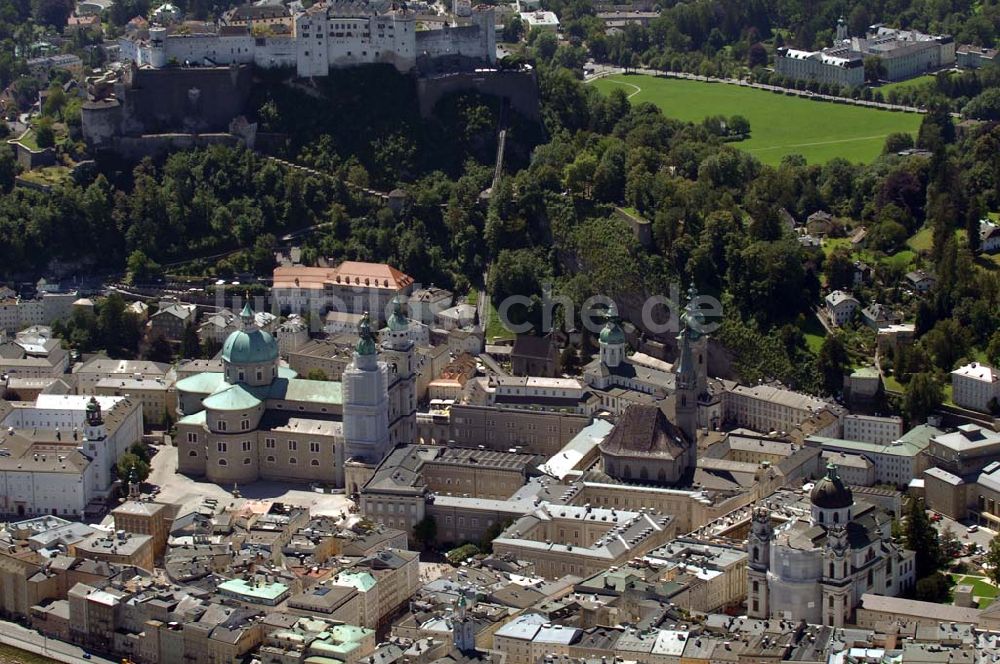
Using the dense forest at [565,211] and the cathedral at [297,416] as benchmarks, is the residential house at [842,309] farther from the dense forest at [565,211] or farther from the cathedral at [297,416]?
the cathedral at [297,416]

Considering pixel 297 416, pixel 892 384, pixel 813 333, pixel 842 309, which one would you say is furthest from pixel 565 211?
pixel 297 416

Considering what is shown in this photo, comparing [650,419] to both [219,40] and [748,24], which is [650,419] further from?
[748,24]

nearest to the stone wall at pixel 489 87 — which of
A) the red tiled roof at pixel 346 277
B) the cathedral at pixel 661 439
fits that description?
the red tiled roof at pixel 346 277

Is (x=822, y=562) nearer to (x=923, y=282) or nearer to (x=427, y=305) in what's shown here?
(x=923, y=282)

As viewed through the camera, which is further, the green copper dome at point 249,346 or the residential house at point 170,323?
the residential house at point 170,323

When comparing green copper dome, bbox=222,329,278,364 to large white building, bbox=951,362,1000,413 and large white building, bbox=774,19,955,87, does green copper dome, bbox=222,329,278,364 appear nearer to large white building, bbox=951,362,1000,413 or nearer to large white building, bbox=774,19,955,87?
large white building, bbox=951,362,1000,413

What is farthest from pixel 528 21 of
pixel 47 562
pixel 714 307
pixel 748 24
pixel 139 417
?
pixel 47 562

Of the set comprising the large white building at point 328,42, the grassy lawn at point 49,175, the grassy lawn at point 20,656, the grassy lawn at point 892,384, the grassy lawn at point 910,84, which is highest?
the large white building at point 328,42

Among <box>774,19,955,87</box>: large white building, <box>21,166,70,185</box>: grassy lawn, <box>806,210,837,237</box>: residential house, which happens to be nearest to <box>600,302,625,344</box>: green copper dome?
<box>806,210,837,237</box>: residential house
